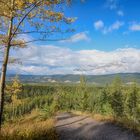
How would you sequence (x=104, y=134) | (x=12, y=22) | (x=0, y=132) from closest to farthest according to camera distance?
(x=0, y=132) → (x=12, y=22) → (x=104, y=134)

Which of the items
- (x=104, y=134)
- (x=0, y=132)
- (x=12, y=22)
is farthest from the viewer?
(x=104, y=134)

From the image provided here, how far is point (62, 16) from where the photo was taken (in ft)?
45.1

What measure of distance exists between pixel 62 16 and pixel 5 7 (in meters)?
2.67

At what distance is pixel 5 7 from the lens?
12852 mm

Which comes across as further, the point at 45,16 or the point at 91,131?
the point at 91,131

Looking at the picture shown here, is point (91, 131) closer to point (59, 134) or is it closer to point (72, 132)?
point (72, 132)

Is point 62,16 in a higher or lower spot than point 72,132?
higher

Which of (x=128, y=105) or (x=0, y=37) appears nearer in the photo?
(x=0, y=37)

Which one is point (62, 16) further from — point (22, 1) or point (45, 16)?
point (22, 1)

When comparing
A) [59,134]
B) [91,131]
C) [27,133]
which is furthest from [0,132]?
[91,131]

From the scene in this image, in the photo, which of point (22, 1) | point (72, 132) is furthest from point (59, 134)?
point (22, 1)

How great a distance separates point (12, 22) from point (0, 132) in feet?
16.4

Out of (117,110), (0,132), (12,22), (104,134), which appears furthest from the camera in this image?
(117,110)

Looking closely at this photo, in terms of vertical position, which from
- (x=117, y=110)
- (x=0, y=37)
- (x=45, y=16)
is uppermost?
(x=45, y=16)
